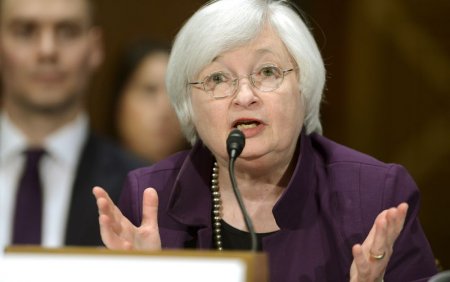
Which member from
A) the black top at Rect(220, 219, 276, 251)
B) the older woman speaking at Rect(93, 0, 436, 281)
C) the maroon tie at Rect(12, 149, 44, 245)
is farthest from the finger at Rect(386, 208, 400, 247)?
the maroon tie at Rect(12, 149, 44, 245)

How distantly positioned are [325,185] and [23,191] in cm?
148

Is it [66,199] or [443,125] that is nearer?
[66,199]

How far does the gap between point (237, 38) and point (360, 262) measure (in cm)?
61

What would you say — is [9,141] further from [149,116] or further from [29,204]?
[149,116]

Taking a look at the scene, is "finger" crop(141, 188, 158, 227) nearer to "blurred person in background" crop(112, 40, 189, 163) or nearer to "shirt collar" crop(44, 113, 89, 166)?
"shirt collar" crop(44, 113, 89, 166)

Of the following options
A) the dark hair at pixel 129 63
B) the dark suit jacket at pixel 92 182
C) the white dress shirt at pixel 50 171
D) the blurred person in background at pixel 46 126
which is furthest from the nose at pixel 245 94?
the dark hair at pixel 129 63

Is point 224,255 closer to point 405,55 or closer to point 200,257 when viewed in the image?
point 200,257

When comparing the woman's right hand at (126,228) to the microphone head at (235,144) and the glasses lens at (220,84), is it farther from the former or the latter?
the glasses lens at (220,84)

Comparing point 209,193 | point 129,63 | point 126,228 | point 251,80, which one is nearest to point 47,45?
point 129,63

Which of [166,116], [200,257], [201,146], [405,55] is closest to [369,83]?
[405,55]

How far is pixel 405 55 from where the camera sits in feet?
15.4

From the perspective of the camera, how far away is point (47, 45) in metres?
3.51

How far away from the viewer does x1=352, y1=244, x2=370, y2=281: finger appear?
76.9 inches

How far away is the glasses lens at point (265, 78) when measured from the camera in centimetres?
221
